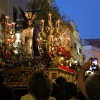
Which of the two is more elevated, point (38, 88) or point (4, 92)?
point (38, 88)

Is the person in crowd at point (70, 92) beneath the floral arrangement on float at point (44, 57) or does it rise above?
beneath

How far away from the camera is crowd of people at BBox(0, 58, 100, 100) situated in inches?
127

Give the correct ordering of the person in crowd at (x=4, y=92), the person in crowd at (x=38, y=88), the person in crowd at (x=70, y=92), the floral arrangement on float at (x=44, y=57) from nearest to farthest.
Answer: the person in crowd at (x=38, y=88)
the person in crowd at (x=70, y=92)
the person in crowd at (x=4, y=92)
the floral arrangement on float at (x=44, y=57)

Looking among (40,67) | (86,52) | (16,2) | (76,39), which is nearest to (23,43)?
(40,67)

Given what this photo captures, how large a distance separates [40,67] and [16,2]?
47.2 ft

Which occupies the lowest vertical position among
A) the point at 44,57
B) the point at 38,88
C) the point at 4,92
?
the point at 4,92

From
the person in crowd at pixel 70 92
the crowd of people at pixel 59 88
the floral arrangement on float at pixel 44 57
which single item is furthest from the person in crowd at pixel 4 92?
the floral arrangement on float at pixel 44 57

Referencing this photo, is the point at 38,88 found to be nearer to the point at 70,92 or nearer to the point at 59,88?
the point at 70,92

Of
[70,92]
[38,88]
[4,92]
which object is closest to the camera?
[38,88]

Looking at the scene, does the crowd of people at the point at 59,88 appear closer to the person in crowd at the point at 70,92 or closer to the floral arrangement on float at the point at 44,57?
the person in crowd at the point at 70,92

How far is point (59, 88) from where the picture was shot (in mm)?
6727

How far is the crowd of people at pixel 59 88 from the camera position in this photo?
3217 mm

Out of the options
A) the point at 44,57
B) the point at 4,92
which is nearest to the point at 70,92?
the point at 4,92

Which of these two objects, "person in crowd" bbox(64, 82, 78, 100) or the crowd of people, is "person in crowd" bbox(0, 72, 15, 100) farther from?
"person in crowd" bbox(64, 82, 78, 100)
